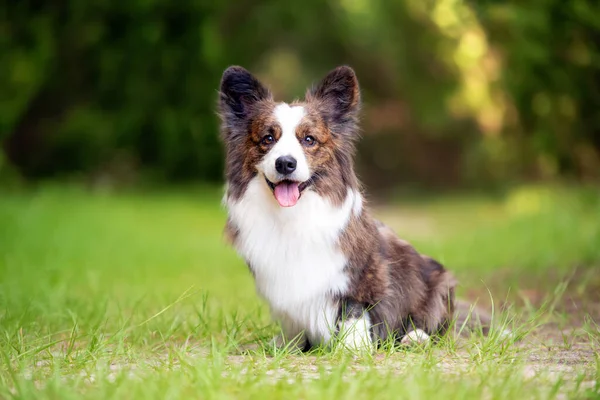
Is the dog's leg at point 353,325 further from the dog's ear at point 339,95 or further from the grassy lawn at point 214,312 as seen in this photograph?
the dog's ear at point 339,95

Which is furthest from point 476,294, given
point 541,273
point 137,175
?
point 137,175

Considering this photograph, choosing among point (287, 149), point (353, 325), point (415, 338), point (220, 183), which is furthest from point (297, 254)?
point (220, 183)

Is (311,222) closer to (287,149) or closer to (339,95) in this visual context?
(287,149)

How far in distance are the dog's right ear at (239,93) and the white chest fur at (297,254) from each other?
483mm

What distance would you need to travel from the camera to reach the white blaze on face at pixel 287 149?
402 cm

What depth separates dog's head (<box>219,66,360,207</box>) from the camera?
13.5ft

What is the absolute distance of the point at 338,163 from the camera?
435 cm

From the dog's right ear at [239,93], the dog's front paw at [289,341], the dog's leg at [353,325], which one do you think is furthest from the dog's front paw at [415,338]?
the dog's right ear at [239,93]

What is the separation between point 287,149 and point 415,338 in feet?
4.52

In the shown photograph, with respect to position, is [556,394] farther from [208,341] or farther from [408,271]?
[208,341]

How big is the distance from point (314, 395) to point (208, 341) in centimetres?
149

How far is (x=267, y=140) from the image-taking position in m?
4.20

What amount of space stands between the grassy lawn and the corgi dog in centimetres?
26

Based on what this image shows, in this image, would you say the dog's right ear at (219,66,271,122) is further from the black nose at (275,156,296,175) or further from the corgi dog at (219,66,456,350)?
the black nose at (275,156,296,175)
